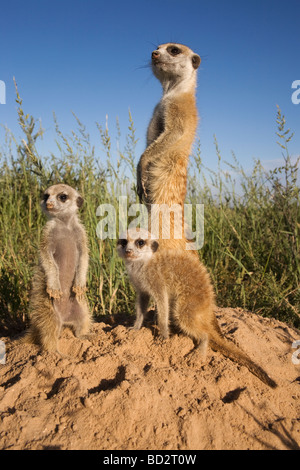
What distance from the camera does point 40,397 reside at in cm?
227

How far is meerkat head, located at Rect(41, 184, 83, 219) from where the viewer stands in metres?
3.05

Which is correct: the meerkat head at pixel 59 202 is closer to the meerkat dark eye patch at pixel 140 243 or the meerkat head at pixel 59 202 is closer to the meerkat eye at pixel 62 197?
the meerkat eye at pixel 62 197

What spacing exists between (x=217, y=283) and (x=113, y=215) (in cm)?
147

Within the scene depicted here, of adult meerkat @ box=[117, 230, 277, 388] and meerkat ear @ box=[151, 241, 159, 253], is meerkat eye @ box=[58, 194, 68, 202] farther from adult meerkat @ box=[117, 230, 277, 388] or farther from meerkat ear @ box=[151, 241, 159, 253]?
meerkat ear @ box=[151, 241, 159, 253]

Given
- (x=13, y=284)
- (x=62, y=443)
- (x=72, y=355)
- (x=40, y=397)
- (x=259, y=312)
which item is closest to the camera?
(x=62, y=443)

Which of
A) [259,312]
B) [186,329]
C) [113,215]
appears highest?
[113,215]

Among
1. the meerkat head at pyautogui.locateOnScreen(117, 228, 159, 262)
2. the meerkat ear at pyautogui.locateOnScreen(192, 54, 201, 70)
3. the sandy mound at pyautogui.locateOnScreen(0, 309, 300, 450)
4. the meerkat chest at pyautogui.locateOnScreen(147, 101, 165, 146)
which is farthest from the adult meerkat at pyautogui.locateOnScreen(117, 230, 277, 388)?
the meerkat ear at pyautogui.locateOnScreen(192, 54, 201, 70)

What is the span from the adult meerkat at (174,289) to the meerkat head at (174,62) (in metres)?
1.60

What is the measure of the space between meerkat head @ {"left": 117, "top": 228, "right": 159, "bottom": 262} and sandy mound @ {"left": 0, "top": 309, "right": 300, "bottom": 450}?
585 mm

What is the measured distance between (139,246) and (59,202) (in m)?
0.74

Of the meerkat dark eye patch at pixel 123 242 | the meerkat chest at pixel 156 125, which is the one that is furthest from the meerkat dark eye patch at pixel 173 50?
the meerkat dark eye patch at pixel 123 242

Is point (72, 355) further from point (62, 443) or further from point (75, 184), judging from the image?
point (75, 184)

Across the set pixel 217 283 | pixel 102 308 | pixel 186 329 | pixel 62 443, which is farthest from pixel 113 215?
pixel 62 443

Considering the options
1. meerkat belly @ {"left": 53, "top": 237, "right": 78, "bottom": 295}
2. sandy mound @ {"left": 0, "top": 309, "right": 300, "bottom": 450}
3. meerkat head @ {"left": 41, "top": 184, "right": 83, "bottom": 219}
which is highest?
meerkat head @ {"left": 41, "top": 184, "right": 83, "bottom": 219}
